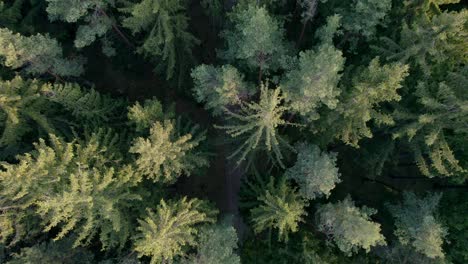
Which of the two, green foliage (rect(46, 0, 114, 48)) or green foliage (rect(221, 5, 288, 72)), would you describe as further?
green foliage (rect(46, 0, 114, 48))

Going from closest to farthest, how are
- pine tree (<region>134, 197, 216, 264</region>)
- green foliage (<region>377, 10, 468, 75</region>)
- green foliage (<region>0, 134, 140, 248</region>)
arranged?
1. green foliage (<region>0, 134, 140, 248</region>)
2. pine tree (<region>134, 197, 216, 264</region>)
3. green foliage (<region>377, 10, 468, 75</region>)

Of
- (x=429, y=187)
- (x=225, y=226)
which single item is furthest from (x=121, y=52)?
(x=429, y=187)

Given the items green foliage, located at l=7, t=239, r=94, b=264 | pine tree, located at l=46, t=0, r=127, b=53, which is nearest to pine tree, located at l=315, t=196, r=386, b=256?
green foliage, located at l=7, t=239, r=94, b=264

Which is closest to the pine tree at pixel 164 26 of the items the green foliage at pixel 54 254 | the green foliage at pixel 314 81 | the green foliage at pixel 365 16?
the green foliage at pixel 314 81

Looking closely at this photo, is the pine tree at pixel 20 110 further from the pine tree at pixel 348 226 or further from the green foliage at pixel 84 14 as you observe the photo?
the pine tree at pixel 348 226

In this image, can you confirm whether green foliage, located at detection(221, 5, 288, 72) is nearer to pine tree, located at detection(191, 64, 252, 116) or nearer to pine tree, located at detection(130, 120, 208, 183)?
pine tree, located at detection(191, 64, 252, 116)

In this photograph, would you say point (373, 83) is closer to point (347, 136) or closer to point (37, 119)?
point (347, 136)

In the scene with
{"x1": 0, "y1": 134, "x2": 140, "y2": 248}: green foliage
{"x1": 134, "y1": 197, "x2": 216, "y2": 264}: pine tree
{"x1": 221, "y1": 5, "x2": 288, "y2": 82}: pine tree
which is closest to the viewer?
{"x1": 0, "y1": 134, "x2": 140, "y2": 248}: green foliage
